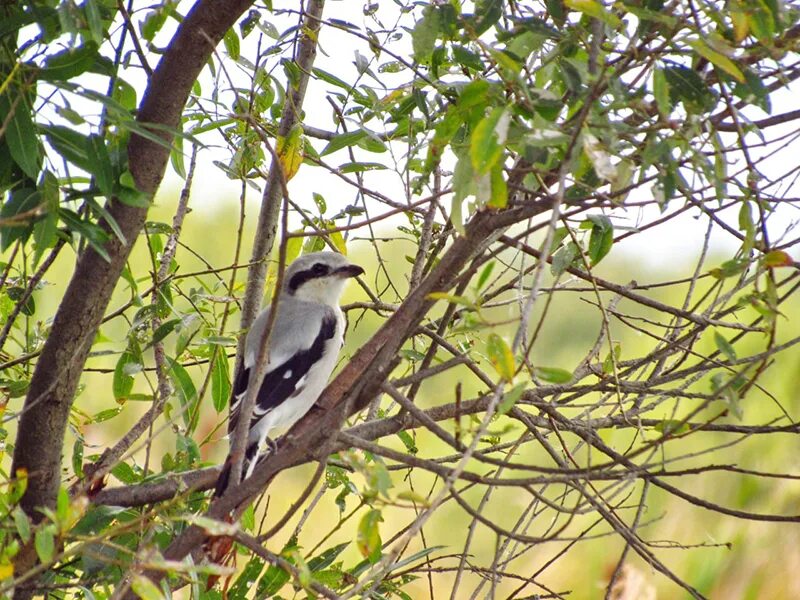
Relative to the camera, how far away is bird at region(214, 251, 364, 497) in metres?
3.48

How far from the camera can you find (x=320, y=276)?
13.2ft

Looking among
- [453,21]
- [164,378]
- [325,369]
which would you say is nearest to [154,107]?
[453,21]

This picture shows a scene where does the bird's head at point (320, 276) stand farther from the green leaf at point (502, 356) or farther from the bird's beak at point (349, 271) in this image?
the green leaf at point (502, 356)

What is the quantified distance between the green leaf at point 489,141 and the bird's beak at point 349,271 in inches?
95.3

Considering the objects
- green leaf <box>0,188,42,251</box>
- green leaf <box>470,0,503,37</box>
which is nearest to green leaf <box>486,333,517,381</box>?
green leaf <box>470,0,503,37</box>

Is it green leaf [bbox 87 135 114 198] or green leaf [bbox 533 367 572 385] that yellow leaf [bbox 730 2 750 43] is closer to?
green leaf [bbox 533 367 572 385]

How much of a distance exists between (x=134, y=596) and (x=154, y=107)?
108 centimetres

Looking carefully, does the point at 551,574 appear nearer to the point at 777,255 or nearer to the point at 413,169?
the point at 413,169

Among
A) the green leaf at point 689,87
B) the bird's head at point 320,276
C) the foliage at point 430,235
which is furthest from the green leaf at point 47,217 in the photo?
the bird's head at point 320,276

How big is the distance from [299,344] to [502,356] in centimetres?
244

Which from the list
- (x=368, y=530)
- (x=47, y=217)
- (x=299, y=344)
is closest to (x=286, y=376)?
(x=299, y=344)

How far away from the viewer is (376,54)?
2.88 metres

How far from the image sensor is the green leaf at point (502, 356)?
1.42 m

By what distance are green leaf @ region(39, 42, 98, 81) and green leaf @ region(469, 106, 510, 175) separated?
0.85 metres
